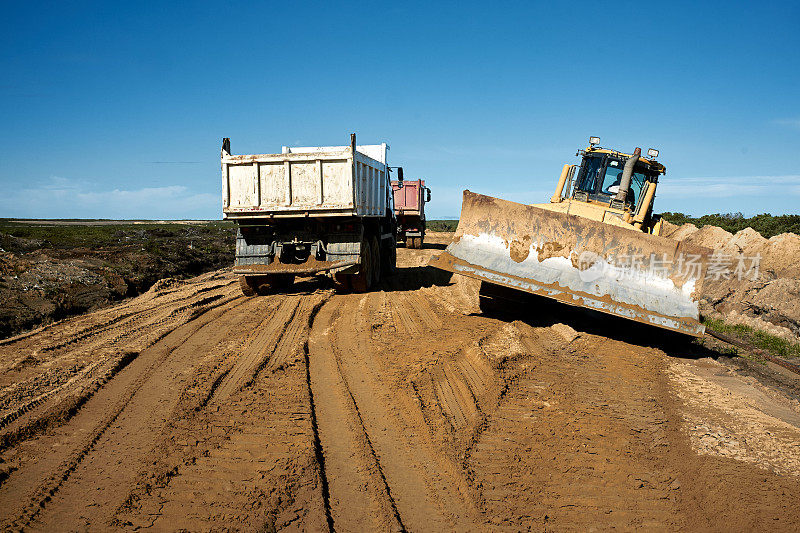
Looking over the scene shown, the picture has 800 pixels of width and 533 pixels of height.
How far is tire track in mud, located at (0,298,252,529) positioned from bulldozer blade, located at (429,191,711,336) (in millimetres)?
3795

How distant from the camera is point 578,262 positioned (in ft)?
23.3

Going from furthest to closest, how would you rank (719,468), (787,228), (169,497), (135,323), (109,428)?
(787,228)
(135,323)
(109,428)
(719,468)
(169,497)

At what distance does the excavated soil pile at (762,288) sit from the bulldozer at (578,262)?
2864 mm

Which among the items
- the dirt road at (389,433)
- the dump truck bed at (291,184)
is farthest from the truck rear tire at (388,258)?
the dirt road at (389,433)

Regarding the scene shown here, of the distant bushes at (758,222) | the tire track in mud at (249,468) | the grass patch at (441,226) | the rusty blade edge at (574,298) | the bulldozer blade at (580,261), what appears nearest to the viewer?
the tire track in mud at (249,468)

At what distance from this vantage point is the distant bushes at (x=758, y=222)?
21047 mm

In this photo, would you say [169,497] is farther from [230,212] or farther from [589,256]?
[230,212]

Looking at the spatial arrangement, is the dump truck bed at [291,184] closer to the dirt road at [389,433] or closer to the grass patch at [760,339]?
the dirt road at [389,433]

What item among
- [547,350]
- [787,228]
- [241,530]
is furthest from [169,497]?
[787,228]

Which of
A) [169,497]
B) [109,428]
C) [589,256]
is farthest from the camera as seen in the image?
[589,256]

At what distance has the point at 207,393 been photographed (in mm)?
4859

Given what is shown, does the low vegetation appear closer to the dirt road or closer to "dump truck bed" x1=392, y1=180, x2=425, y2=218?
"dump truck bed" x1=392, y1=180, x2=425, y2=218

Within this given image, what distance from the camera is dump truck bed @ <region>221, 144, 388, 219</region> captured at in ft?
31.6

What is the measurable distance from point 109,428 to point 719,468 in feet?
15.7
